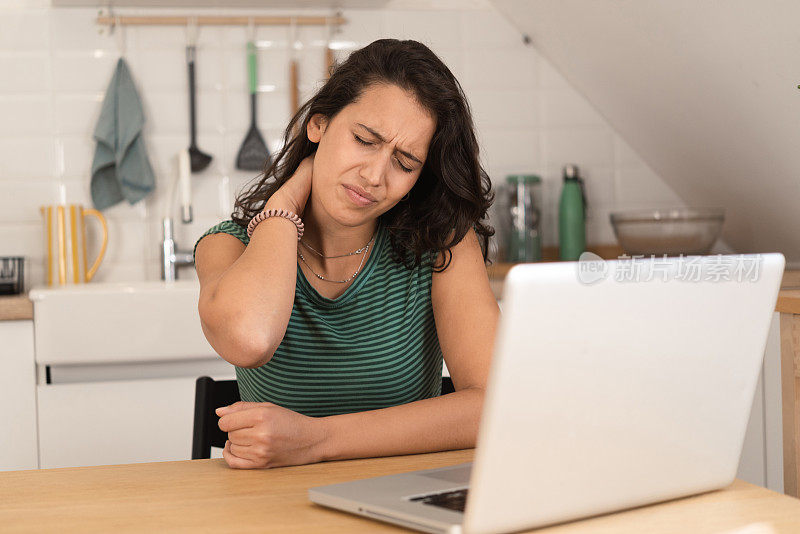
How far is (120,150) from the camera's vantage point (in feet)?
8.21

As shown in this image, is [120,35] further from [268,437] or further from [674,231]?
[268,437]

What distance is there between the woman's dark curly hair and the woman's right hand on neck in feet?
0.20

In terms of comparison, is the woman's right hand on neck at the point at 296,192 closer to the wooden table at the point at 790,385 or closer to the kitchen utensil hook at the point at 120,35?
the wooden table at the point at 790,385

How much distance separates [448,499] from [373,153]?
639 millimetres

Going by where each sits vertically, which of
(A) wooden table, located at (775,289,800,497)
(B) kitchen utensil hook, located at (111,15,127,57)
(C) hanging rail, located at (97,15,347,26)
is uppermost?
(C) hanging rail, located at (97,15,347,26)

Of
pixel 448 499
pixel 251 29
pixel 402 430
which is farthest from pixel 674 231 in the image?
pixel 448 499

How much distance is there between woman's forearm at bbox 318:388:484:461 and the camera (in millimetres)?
1013

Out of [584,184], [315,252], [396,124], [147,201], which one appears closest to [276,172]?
[315,252]

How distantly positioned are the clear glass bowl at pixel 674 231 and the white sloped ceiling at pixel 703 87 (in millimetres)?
157

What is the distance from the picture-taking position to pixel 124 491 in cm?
86

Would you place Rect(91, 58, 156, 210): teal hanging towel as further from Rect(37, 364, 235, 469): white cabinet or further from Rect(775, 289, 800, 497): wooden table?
Rect(775, 289, 800, 497): wooden table

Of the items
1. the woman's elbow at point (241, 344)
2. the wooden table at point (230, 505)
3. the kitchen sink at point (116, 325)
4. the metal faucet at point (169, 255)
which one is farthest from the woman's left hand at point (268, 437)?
the metal faucet at point (169, 255)

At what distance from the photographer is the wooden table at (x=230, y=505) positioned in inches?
29.0

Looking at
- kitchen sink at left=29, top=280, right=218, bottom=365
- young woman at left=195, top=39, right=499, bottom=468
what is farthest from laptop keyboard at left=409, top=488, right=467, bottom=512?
kitchen sink at left=29, top=280, right=218, bottom=365
